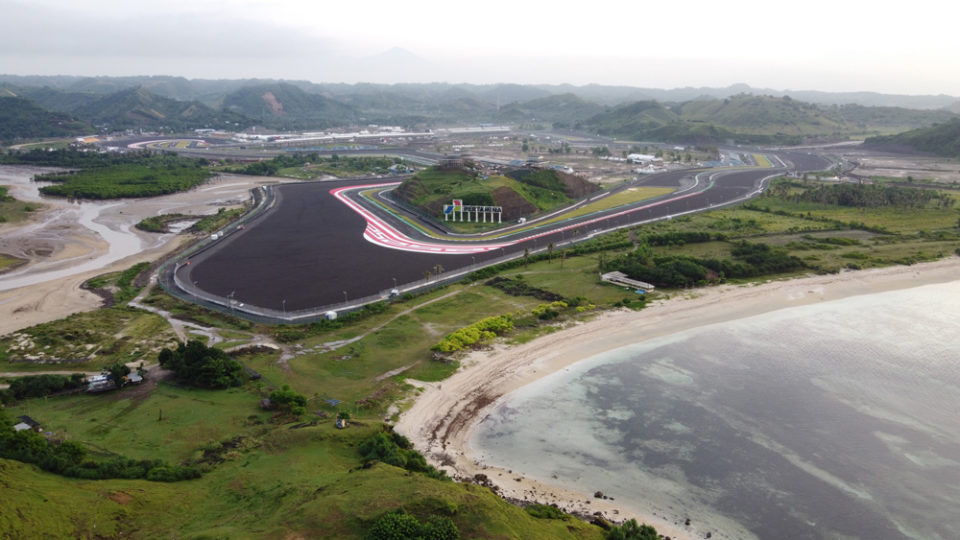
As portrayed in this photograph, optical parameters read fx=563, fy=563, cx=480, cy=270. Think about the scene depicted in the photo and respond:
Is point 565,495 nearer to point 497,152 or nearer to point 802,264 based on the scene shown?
point 802,264

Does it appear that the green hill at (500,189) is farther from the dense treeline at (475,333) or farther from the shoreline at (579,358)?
the dense treeline at (475,333)

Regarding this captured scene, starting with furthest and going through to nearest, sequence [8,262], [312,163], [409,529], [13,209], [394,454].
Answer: [312,163], [13,209], [8,262], [394,454], [409,529]

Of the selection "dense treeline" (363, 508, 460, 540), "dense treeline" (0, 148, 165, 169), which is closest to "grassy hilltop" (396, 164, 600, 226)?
"dense treeline" (363, 508, 460, 540)

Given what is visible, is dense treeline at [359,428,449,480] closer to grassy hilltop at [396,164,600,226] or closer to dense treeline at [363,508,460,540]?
dense treeline at [363,508,460,540]

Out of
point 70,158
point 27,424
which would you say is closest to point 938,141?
point 27,424

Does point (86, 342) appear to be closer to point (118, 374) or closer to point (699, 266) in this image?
point (118, 374)

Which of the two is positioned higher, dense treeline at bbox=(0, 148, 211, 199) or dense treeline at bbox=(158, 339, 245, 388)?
dense treeline at bbox=(0, 148, 211, 199)

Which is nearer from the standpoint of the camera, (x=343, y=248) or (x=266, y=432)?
(x=266, y=432)
